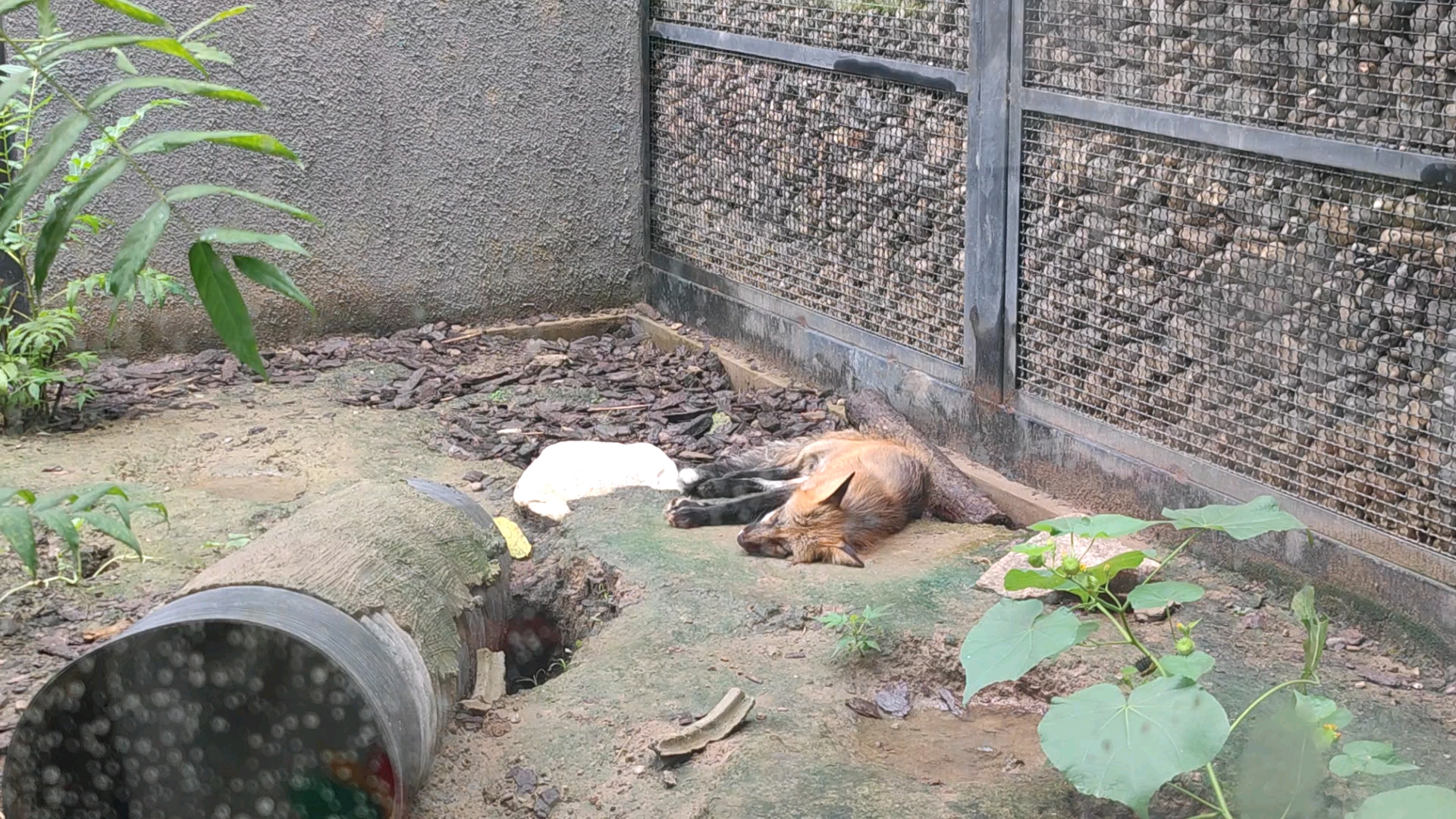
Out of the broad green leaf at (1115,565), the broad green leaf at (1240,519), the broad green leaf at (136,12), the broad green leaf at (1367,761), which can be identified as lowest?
the broad green leaf at (1367,761)

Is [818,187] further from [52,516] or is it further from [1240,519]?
[52,516]

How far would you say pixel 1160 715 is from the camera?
2.54 meters

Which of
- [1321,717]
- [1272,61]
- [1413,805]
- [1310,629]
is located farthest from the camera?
[1272,61]

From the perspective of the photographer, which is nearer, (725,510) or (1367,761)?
(1367,761)

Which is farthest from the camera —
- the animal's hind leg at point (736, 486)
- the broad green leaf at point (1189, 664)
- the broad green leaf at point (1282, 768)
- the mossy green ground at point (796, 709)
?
the animal's hind leg at point (736, 486)

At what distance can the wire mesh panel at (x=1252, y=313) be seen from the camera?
3.69 metres

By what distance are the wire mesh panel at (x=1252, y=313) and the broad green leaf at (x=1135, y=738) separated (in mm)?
1536

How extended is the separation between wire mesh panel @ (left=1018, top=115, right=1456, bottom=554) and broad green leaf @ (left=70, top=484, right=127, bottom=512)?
10.6ft

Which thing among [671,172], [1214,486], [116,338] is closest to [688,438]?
[671,172]

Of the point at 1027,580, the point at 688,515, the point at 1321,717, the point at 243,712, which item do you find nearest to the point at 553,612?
the point at 688,515

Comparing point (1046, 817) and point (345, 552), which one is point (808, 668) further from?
point (345, 552)

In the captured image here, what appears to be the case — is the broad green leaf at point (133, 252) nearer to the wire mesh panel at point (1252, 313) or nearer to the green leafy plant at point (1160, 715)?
the green leafy plant at point (1160, 715)

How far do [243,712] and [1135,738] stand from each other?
192 centimetres

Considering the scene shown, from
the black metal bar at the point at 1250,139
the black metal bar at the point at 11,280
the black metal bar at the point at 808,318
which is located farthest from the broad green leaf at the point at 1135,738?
the black metal bar at the point at 11,280
